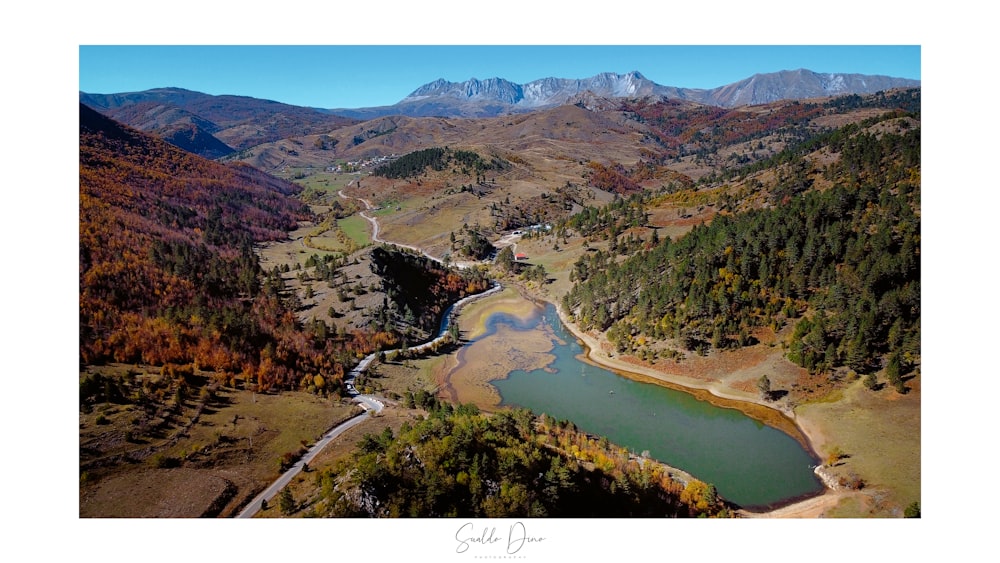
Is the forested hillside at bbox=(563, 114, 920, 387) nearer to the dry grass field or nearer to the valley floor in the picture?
the valley floor

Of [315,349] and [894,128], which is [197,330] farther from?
[894,128]

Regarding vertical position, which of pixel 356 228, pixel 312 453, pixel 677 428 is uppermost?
pixel 356 228

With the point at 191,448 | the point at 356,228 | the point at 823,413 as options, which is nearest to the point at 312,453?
the point at 191,448

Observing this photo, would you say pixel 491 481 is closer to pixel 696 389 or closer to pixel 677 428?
pixel 677 428

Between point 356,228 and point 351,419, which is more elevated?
point 356,228

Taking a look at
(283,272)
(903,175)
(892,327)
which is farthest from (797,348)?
(283,272)

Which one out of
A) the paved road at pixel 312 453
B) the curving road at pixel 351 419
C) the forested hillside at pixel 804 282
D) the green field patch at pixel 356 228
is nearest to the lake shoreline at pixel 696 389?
the forested hillside at pixel 804 282

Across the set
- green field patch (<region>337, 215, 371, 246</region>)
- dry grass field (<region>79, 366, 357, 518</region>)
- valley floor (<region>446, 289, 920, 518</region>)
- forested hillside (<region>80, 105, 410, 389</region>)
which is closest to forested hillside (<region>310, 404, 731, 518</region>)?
dry grass field (<region>79, 366, 357, 518</region>)

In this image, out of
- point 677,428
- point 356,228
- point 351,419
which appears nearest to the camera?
point 351,419
